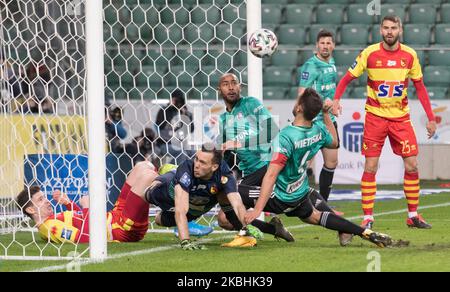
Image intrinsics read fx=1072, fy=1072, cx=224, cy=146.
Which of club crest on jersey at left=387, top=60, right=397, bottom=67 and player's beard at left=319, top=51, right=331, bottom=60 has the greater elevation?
player's beard at left=319, top=51, right=331, bottom=60

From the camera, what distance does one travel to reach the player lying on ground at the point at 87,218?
8.95 meters

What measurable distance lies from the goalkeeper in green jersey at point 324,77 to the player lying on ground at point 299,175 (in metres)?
3.00

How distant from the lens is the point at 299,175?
829 centimetres

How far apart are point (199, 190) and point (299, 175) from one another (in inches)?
32.0

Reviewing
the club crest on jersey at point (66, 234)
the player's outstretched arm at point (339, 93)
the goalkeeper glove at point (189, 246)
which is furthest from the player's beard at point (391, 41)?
the club crest on jersey at point (66, 234)

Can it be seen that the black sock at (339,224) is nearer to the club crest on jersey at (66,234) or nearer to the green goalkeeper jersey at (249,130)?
the green goalkeeper jersey at (249,130)

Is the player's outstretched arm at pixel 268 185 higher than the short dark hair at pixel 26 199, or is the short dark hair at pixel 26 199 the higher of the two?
the player's outstretched arm at pixel 268 185

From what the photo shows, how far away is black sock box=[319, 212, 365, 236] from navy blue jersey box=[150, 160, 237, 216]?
736mm

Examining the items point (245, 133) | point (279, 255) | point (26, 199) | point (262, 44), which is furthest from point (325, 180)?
point (279, 255)

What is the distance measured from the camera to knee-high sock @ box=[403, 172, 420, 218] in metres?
10.3

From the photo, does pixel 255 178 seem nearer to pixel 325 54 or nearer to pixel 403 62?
pixel 403 62

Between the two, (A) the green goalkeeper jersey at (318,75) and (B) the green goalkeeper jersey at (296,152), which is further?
(A) the green goalkeeper jersey at (318,75)

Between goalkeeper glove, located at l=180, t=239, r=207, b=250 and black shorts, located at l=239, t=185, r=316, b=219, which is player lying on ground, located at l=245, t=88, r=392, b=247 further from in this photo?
goalkeeper glove, located at l=180, t=239, r=207, b=250

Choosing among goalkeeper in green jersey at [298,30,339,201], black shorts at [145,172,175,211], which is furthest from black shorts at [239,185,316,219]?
goalkeeper in green jersey at [298,30,339,201]
